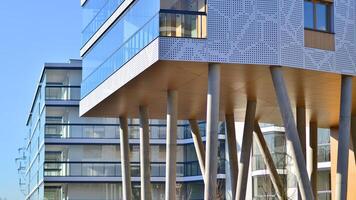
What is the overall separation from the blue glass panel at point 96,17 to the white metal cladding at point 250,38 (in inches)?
322

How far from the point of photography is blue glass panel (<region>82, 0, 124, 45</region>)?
145 feet

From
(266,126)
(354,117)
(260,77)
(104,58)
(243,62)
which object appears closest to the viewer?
(243,62)

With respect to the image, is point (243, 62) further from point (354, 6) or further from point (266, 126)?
point (266, 126)

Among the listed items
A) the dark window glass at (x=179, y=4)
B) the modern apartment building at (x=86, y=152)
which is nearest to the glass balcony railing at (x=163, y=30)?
the dark window glass at (x=179, y=4)

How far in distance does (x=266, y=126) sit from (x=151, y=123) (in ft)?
65.4

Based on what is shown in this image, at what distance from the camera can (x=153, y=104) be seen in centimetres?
4666

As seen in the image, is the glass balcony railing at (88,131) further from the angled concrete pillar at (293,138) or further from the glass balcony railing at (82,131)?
the angled concrete pillar at (293,138)

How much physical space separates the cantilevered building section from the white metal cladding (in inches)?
1.6

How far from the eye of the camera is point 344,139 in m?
39.3

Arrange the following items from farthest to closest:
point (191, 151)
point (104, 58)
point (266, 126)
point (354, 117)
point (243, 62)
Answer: point (191, 151), point (266, 126), point (354, 117), point (104, 58), point (243, 62)

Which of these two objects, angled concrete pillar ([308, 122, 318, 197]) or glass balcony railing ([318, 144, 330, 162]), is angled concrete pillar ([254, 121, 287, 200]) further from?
glass balcony railing ([318, 144, 330, 162])

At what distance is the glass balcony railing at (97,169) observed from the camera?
85500mm

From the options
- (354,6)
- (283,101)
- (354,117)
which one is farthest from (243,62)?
(354,117)

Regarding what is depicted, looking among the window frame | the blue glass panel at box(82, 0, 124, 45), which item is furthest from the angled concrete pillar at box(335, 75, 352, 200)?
the blue glass panel at box(82, 0, 124, 45)
